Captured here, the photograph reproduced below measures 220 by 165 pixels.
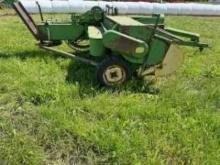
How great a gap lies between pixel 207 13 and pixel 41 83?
1085cm

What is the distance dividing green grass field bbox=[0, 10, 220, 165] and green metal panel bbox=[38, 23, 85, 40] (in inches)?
19.8

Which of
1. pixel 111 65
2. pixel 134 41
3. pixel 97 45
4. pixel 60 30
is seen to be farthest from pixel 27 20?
pixel 134 41

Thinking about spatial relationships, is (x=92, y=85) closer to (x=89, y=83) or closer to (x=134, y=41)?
(x=89, y=83)

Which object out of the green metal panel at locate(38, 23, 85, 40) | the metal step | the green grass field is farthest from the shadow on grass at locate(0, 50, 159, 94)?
the metal step

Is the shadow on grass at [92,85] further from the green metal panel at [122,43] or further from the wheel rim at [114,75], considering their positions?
the green metal panel at [122,43]

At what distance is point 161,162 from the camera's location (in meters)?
3.34

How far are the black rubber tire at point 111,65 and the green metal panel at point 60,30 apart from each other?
1373 mm

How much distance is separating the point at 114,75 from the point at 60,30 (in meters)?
1.49

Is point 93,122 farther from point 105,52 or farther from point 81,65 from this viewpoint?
point 81,65

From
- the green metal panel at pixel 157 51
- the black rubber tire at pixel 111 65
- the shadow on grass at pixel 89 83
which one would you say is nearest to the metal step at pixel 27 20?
the shadow on grass at pixel 89 83

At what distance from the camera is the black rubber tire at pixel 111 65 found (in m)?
4.59

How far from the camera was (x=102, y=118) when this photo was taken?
3955mm

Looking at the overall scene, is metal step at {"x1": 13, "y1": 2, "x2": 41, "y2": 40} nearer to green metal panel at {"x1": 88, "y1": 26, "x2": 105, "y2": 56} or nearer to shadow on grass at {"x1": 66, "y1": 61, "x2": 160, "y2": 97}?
shadow on grass at {"x1": 66, "y1": 61, "x2": 160, "y2": 97}

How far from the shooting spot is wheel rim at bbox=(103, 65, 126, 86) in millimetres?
4598
